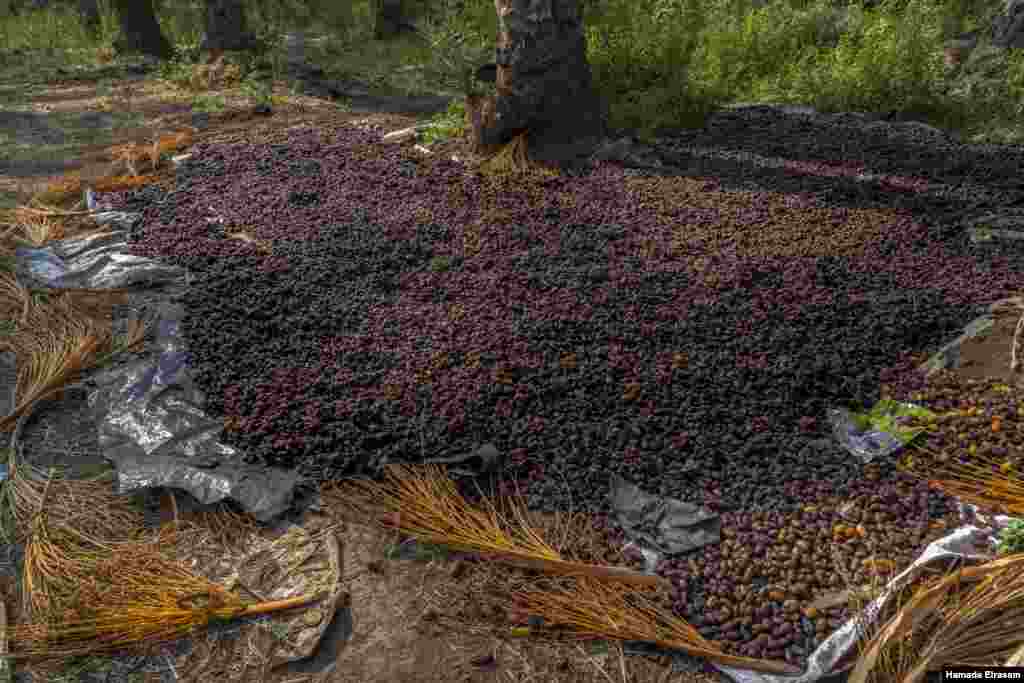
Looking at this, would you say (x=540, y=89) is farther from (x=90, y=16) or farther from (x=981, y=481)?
(x=90, y=16)

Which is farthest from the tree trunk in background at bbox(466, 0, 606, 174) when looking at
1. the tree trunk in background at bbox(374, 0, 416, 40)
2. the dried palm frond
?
the tree trunk in background at bbox(374, 0, 416, 40)

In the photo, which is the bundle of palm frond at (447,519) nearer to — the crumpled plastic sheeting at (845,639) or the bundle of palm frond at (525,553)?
the bundle of palm frond at (525,553)

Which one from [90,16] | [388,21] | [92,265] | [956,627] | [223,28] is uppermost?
[90,16]

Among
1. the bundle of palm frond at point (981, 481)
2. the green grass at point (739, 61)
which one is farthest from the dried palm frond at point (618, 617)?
the green grass at point (739, 61)

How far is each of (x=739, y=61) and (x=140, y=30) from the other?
8.23 m

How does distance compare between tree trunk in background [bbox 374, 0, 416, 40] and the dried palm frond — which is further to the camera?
tree trunk in background [bbox 374, 0, 416, 40]

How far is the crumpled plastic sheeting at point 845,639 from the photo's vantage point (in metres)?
1.91

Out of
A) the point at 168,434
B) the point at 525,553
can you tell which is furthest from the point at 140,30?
the point at 525,553

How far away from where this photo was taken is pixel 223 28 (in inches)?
325

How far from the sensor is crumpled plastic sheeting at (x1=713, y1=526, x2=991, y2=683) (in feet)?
6.28

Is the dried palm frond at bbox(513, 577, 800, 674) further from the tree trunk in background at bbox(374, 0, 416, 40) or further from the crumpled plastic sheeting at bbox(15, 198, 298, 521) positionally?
the tree trunk in background at bbox(374, 0, 416, 40)

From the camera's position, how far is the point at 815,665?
192 cm

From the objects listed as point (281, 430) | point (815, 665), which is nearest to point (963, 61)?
point (815, 665)

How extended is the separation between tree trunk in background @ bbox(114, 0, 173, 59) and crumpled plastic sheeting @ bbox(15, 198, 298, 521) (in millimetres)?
7032
